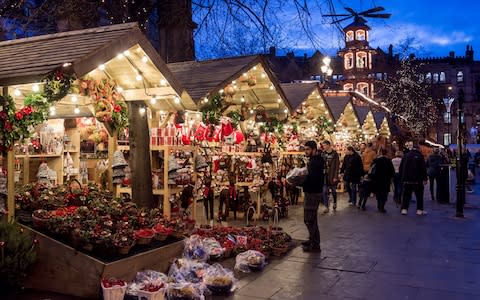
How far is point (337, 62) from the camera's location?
226 ft

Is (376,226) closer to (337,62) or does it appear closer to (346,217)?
(346,217)

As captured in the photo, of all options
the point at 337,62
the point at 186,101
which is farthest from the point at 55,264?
the point at 337,62

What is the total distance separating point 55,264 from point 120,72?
400 cm

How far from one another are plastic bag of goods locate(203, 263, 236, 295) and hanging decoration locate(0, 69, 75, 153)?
126 inches

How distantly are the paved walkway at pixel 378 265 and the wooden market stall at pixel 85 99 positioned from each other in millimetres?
551

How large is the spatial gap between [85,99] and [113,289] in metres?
4.90

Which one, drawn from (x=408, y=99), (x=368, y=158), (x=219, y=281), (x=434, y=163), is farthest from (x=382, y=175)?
(x=408, y=99)

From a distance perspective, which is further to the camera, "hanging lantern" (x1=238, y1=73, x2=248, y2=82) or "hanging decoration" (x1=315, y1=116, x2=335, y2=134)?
"hanging decoration" (x1=315, y1=116, x2=335, y2=134)

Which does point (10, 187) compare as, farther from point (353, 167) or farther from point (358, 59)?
point (358, 59)

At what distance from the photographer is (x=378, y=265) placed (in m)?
7.40

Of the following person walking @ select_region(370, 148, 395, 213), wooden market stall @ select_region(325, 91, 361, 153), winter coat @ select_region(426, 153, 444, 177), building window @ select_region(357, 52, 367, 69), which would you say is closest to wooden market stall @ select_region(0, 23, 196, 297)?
person walking @ select_region(370, 148, 395, 213)

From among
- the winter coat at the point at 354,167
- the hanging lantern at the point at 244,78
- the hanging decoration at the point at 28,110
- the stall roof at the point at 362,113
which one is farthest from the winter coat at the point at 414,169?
the stall roof at the point at 362,113

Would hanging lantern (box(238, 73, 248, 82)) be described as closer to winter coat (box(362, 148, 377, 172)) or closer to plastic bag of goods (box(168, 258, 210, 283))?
winter coat (box(362, 148, 377, 172))

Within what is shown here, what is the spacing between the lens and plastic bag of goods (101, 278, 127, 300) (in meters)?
5.29
